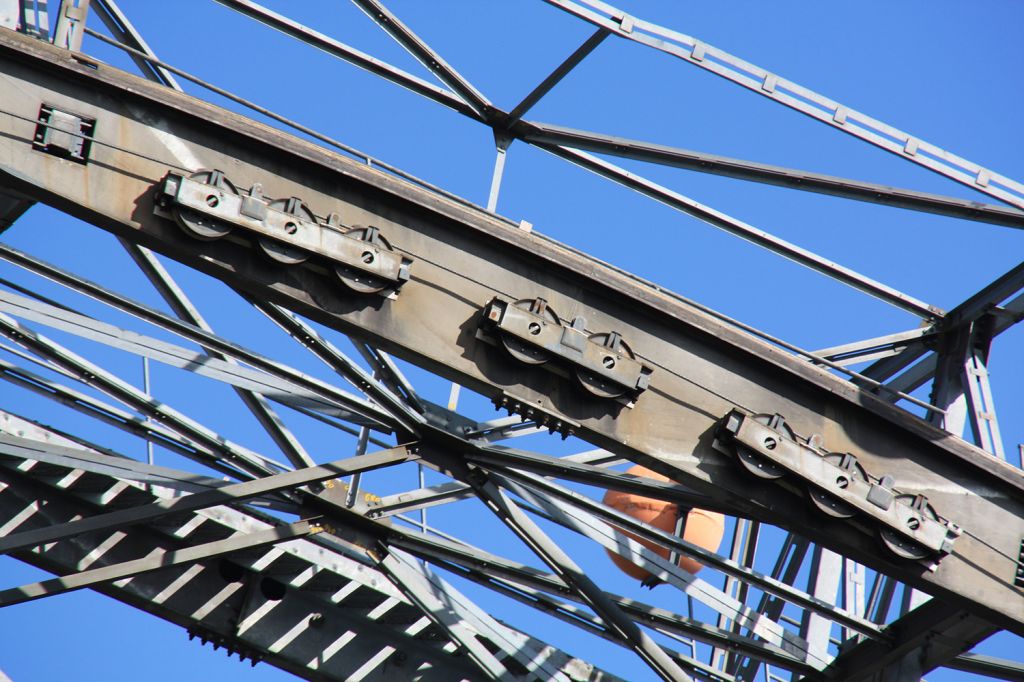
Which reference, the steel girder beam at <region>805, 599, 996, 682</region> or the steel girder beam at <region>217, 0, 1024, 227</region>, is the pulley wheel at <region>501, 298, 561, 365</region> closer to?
the steel girder beam at <region>217, 0, 1024, 227</region>

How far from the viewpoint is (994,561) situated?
1116cm

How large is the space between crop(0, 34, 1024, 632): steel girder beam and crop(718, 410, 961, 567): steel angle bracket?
15cm

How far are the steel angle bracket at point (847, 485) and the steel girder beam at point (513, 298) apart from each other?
153mm

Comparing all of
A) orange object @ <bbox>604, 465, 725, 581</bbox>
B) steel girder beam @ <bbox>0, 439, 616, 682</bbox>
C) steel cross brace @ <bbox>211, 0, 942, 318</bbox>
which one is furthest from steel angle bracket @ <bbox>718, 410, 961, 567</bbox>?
orange object @ <bbox>604, 465, 725, 581</bbox>

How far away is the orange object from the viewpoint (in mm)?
20297

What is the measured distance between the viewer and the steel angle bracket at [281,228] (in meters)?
9.53

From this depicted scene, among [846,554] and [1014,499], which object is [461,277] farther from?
[1014,499]

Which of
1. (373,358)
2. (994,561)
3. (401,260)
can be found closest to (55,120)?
(401,260)

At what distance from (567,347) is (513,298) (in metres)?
0.57

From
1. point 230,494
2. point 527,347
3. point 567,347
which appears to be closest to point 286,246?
point 527,347

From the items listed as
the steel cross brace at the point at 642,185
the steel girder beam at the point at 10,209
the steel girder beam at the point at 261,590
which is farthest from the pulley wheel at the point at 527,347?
the steel girder beam at the point at 261,590

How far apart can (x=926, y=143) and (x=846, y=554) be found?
12.7ft

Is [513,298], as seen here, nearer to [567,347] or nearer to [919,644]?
[567,347]

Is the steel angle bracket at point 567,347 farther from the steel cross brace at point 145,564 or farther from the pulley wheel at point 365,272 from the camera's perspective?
the steel cross brace at point 145,564
